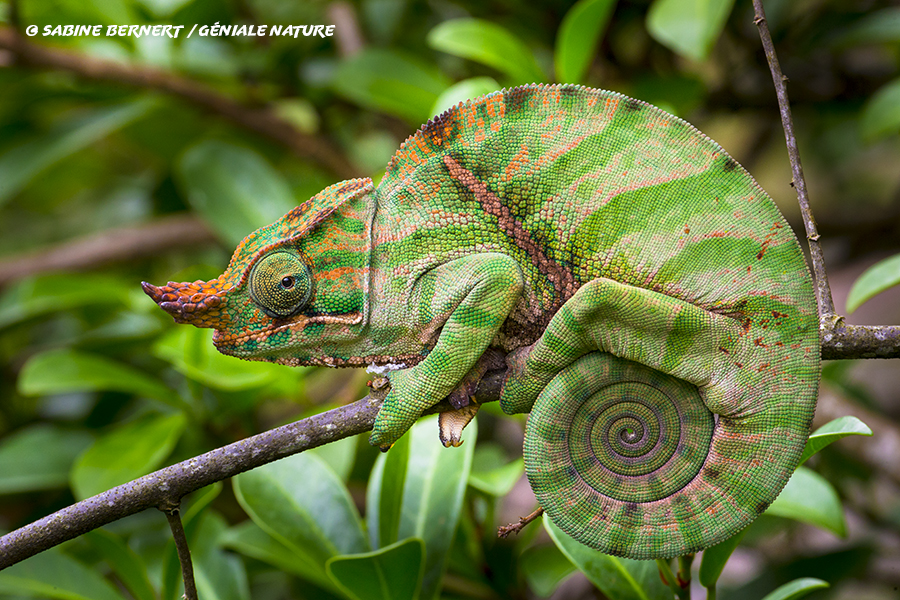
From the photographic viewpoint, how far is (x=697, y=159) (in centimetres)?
103

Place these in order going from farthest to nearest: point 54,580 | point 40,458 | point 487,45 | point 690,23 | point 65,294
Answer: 1. point 65,294
2. point 40,458
3. point 487,45
4. point 690,23
5. point 54,580

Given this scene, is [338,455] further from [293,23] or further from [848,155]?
[848,155]

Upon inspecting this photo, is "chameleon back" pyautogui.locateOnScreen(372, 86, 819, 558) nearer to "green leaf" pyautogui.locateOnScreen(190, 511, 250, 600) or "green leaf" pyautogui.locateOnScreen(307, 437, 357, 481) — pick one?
"green leaf" pyautogui.locateOnScreen(307, 437, 357, 481)

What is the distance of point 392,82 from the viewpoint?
7.45ft

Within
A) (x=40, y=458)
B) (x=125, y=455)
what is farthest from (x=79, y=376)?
A: (x=40, y=458)

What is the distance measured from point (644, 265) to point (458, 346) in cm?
29

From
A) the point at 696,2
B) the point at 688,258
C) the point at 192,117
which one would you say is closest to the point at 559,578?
the point at 688,258

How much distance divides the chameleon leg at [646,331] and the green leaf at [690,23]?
106 cm

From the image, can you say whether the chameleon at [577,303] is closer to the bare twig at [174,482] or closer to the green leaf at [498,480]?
the bare twig at [174,482]

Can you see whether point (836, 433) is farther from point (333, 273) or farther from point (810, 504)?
point (333, 273)

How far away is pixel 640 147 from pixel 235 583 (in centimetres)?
139

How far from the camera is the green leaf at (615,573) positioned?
53.2 inches

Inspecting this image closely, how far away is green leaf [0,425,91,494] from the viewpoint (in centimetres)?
211

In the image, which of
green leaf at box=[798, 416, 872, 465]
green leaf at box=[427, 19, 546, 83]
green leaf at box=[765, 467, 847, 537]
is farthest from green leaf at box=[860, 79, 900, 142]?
→ green leaf at box=[798, 416, 872, 465]
